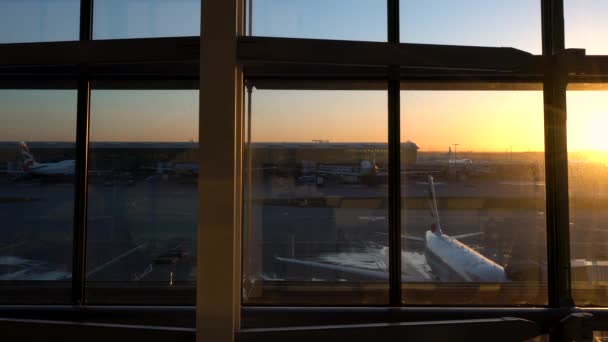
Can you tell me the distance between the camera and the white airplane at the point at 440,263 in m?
3.83

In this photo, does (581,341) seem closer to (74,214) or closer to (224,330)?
(224,330)

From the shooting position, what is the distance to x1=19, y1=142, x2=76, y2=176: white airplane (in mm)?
3869

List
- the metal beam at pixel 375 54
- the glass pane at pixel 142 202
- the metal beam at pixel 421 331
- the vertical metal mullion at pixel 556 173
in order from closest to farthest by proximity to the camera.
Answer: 1. the metal beam at pixel 375 54
2. the metal beam at pixel 421 331
3. the vertical metal mullion at pixel 556 173
4. the glass pane at pixel 142 202

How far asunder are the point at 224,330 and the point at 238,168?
0.89 meters

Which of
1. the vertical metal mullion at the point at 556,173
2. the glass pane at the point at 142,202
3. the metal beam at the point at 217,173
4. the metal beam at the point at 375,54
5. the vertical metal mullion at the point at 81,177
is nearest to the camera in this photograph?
the metal beam at the point at 217,173

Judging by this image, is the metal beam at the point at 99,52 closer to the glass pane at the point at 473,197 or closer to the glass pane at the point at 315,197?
the glass pane at the point at 315,197

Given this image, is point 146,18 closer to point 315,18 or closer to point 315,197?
point 315,18

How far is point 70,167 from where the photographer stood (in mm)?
3863

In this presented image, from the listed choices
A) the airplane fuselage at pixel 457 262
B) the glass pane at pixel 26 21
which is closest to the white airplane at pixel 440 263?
the airplane fuselage at pixel 457 262

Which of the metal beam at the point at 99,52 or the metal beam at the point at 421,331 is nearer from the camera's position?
the metal beam at the point at 99,52

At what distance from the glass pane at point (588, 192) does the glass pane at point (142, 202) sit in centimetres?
304

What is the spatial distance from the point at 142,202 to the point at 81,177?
0.50m

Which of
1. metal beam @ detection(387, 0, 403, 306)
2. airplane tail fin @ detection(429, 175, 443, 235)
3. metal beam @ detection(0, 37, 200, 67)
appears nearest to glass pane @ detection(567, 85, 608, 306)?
airplane tail fin @ detection(429, 175, 443, 235)

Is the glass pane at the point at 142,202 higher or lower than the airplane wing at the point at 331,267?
higher
